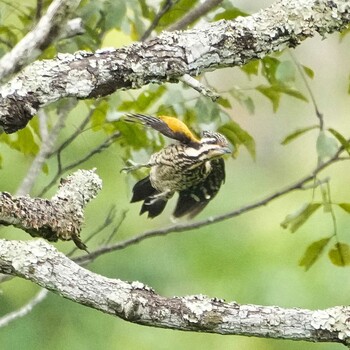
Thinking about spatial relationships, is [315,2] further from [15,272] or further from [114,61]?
[15,272]

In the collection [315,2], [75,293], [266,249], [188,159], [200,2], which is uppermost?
[266,249]

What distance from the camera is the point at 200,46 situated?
1262mm

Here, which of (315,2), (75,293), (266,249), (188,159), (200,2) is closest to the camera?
(75,293)

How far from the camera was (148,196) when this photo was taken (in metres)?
2.03

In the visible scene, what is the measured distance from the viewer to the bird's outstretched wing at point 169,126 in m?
1.82

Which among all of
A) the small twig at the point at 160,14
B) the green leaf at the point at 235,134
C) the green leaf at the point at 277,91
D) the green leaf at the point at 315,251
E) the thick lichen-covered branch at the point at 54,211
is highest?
the small twig at the point at 160,14

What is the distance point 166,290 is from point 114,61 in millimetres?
3478

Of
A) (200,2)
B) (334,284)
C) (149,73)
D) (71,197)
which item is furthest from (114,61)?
(334,284)

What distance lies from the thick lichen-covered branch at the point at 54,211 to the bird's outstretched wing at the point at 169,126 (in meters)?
0.42

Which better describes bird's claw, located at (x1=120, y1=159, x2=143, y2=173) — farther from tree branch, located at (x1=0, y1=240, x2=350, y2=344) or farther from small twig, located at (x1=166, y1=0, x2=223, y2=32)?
tree branch, located at (x1=0, y1=240, x2=350, y2=344)

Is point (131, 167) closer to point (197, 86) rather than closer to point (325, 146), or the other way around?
point (325, 146)

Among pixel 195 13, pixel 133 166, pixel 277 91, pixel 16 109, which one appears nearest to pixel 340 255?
pixel 277 91

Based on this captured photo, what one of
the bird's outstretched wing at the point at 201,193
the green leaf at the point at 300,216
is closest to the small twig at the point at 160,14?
the bird's outstretched wing at the point at 201,193

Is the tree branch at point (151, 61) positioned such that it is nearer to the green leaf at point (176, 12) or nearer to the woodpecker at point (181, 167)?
the woodpecker at point (181, 167)
